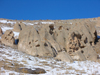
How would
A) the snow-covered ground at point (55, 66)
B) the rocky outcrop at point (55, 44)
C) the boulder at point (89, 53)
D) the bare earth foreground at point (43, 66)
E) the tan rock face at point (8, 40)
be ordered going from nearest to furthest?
the bare earth foreground at point (43, 66), the snow-covered ground at point (55, 66), the rocky outcrop at point (55, 44), the boulder at point (89, 53), the tan rock face at point (8, 40)

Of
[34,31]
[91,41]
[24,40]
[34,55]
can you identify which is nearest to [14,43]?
[24,40]

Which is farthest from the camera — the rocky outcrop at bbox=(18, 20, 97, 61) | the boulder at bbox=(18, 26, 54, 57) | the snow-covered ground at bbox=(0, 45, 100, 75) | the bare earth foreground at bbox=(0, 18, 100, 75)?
the rocky outcrop at bbox=(18, 20, 97, 61)

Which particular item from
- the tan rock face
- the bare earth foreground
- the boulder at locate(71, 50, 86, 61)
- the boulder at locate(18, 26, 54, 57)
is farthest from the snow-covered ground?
the tan rock face

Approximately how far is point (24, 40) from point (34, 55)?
9.29 feet

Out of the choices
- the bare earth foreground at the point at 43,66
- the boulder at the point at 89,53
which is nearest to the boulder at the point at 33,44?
the bare earth foreground at the point at 43,66

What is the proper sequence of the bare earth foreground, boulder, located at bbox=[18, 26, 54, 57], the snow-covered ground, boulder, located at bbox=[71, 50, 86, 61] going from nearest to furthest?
the bare earth foreground
the snow-covered ground
boulder, located at bbox=[18, 26, 54, 57]
boulder, located at bbox=[71, 50, 86, 61]

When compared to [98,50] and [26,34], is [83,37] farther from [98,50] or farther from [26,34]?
[26,34]

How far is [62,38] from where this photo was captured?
18.2 metres

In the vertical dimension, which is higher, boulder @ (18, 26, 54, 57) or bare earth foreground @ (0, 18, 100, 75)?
boulder @ (18, 26, 54, 57)

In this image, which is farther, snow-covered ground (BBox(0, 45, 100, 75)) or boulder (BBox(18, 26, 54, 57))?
boulder (BBox(18, 26, 54, 57))

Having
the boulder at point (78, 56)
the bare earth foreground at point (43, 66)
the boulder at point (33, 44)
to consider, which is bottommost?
the bare earth foreground at point (43, 66)

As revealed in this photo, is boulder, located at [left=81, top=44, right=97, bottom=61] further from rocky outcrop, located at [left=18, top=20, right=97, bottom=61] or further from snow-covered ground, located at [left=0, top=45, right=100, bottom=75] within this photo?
snow-covered ground, located at [left=0, top=45, right=100, bottom=75]

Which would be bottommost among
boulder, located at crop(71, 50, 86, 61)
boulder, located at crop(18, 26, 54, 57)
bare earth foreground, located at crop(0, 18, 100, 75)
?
bare earth foreground, located at crop(0, 18, 100, 75)

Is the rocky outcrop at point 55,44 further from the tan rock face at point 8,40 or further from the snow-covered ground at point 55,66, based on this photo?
the snow-covered ground at point 55,66
